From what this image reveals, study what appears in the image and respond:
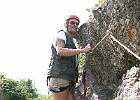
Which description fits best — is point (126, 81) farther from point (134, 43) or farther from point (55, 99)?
point (55, 99)

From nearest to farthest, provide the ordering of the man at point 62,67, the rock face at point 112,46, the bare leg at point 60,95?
the rock face at point 112,46
the man at point 62,67
the bare leg at point 60,95

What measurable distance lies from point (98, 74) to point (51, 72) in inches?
50.3

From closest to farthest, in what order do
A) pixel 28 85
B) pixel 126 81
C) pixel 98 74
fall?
pixel 126 81
pixel 98 74
pixel 28 85

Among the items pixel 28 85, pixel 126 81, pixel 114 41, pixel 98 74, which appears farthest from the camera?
pixel 28 85

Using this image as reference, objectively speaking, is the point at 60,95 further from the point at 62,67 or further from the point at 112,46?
the point at 112,46

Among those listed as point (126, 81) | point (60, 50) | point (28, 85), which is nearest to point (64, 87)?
point (60, 50)

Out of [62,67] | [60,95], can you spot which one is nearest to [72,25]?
[62,67]

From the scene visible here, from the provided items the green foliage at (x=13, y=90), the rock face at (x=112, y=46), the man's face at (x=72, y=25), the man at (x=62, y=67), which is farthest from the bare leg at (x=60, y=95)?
the green foliage at (x=13, y=90)

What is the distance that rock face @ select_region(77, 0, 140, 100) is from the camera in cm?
534

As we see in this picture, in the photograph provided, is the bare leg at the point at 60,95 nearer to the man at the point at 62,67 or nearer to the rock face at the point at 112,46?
the man at the point at 62,67

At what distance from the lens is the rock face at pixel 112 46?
210 inches

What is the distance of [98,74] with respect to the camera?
652 cm

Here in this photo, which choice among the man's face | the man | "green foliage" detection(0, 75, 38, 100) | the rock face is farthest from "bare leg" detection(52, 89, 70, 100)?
"green foliage" detection(0, 75, 38, 100)

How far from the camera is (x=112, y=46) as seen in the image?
574 centimetres
